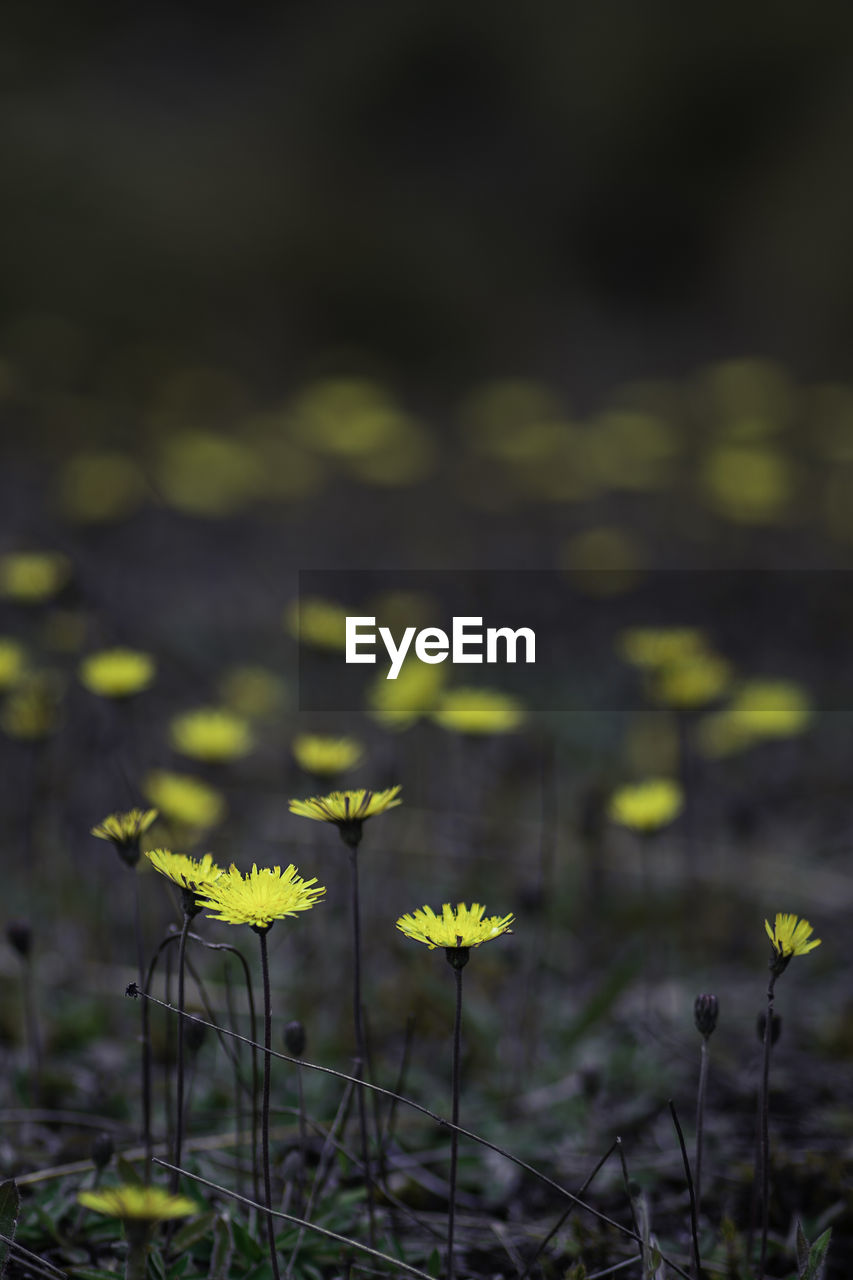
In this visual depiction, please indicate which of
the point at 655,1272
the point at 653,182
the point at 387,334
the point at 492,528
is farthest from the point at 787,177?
the point at 655,1272

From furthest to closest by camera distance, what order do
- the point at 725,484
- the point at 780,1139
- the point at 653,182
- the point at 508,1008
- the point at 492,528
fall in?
1. the point at 653,182
2. the point at 492,528
3. the point at 725,484
4. the point at 508,1008
5. the point at 780,1139

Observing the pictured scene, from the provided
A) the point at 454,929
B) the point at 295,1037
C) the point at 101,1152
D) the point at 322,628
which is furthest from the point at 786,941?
the point at 322,628

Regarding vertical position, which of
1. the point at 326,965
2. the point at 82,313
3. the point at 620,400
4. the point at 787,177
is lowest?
the point at 326,965

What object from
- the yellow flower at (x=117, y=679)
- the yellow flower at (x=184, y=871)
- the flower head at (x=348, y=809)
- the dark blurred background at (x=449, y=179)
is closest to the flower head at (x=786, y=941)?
the flower head at (x=348, y=809)

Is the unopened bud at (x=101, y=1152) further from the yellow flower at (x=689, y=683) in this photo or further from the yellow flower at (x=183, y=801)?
the yellow flower at (x=689, y=683)

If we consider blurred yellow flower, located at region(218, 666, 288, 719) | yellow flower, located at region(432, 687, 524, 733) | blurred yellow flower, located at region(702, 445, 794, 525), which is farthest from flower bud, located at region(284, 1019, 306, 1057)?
blurred yellow flower, located at region(702, 445, 794, 525)

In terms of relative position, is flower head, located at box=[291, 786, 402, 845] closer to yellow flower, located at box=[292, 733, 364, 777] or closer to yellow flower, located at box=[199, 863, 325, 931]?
yellow flower, located at box=[199, 863, 325, 931]

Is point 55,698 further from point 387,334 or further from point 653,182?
point 653,182

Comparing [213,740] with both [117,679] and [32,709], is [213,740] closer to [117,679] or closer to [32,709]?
[117,679]
